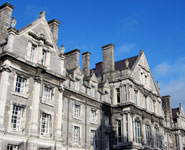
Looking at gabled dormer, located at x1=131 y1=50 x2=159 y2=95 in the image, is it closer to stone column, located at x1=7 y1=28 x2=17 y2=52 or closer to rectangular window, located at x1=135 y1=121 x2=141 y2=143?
rectangular window, located at x1=135 y1=121 x2=141 y2=143

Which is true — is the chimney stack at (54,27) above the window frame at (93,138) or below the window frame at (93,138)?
above

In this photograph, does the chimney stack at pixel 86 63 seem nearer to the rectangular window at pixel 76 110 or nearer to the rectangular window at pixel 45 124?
the rectangular window at pixel 76 110

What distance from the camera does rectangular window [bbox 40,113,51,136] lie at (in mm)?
20812

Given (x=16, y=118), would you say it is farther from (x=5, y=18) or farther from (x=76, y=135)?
(x=5, y=18)

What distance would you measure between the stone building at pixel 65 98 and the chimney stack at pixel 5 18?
0.05m

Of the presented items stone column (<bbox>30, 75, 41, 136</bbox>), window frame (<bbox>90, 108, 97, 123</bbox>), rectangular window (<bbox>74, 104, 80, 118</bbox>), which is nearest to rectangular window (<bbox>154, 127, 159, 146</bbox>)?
window frame (<bbox>90, 108, 97, 123</bbox>)

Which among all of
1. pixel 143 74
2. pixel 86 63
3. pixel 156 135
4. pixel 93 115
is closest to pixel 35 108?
pixel 93 115

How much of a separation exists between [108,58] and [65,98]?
11150mm

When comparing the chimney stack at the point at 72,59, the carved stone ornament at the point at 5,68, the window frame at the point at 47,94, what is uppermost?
the chimney stack at the point at 72,59

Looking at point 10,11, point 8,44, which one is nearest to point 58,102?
point 8,44

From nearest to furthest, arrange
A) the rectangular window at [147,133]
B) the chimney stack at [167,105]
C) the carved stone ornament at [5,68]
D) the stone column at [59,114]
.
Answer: the carved stone ornament at [5,68] → the stone column at [59,114] → the rectangular window at [147,133] → the chimney stack at [167,105]

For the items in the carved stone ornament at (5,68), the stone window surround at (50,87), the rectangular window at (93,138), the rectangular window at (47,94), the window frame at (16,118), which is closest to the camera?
the window frame at (16,118)

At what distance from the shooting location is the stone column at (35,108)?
19386 millimetres

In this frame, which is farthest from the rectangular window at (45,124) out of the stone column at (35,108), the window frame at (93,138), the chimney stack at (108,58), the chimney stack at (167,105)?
the chimney stack at (167,105)
